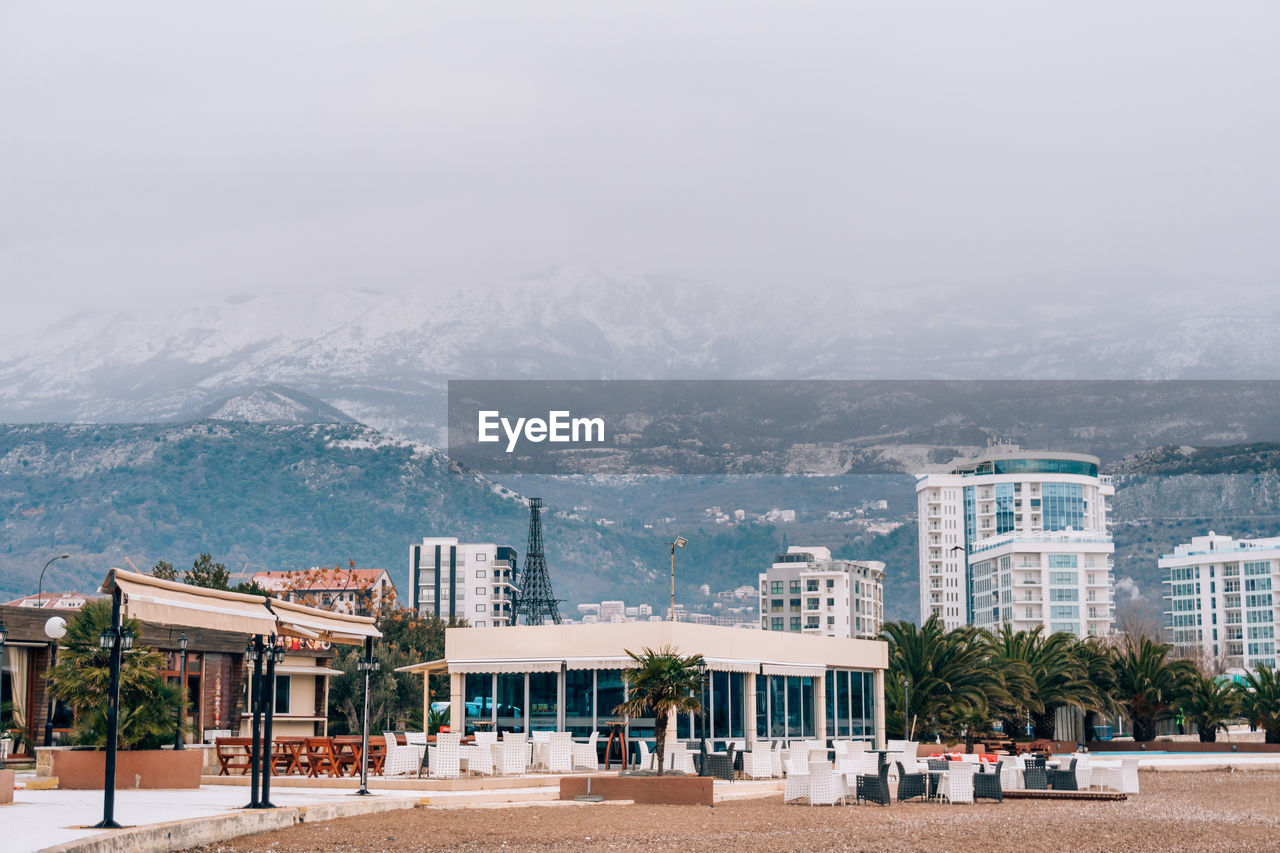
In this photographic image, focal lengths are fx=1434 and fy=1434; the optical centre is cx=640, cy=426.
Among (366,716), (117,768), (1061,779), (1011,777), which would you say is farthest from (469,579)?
(117,768)

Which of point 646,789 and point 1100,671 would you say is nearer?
point 646,789

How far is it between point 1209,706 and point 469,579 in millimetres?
121563

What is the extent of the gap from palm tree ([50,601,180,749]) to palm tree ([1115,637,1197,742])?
34.1m

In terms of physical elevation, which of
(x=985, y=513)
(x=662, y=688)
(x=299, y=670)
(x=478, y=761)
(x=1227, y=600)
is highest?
(x=985, y=513)

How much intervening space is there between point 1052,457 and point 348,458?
89.7 m

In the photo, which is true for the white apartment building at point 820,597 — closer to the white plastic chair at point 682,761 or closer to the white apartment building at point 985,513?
the white apartment building at point 985,513

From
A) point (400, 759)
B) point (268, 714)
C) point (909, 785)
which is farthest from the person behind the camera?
point (400, 759)

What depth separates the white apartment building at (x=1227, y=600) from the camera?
13662 centimetres

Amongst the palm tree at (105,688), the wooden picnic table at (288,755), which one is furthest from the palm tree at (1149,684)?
the palm tree at (105,688)

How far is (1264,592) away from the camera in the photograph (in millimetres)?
137000

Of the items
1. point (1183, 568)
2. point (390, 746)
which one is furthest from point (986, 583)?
point (390, 746)

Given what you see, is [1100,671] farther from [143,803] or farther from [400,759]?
[143,803]

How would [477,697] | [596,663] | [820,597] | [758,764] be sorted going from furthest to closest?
[820,597] → [477,697] → [596,663] → [758,764]

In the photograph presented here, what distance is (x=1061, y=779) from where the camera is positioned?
74.9 ft
